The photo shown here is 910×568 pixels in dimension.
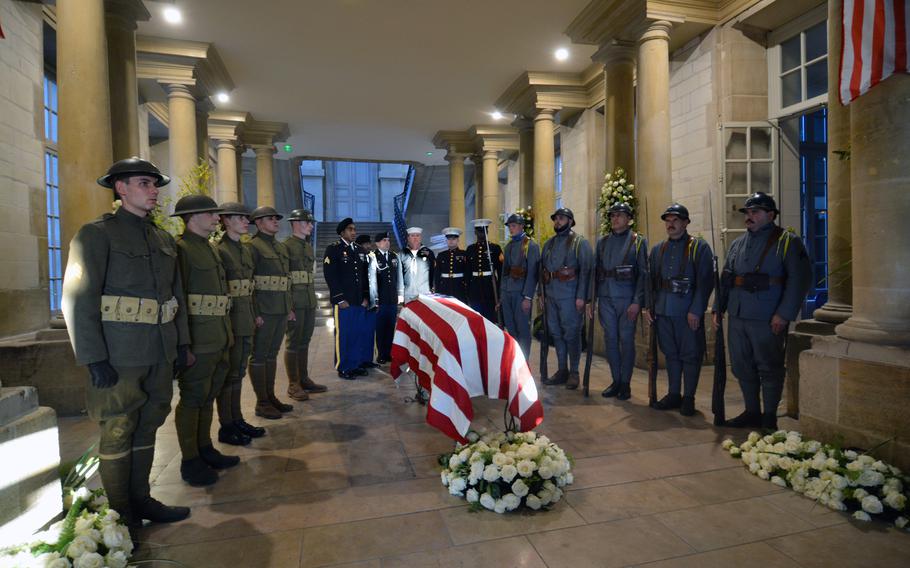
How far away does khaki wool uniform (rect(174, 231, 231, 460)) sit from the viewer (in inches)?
115

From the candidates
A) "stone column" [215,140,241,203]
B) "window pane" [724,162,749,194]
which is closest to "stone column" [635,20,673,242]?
"window pane" [724,162,749,194]

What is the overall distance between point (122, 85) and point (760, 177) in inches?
298

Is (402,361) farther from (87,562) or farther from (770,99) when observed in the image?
(770,99)

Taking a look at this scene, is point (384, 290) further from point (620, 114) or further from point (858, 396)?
point (858, 396)

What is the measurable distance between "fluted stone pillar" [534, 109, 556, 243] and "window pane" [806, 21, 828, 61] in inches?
163

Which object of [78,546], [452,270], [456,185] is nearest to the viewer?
[78,546]

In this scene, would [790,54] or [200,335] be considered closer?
[200,335]

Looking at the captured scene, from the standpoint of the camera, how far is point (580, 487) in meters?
2.82

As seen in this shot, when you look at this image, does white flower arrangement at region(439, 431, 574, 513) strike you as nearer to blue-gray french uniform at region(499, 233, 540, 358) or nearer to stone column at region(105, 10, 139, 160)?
blue-gray french uniform at region(499, 233, 540, 358)

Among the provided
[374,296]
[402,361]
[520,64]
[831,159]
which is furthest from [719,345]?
[520,64]

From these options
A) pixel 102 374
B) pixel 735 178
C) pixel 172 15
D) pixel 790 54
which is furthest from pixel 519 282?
pixel 172 15

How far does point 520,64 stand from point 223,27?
4562 millimetres

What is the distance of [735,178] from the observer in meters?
6.44

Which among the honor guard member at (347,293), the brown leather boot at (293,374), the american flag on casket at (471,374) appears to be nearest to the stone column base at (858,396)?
the american flag on casket at (471,374)
